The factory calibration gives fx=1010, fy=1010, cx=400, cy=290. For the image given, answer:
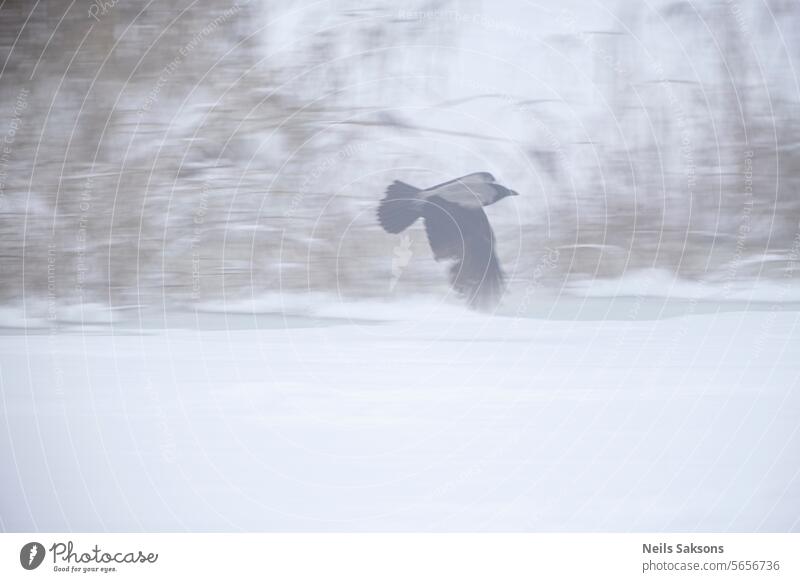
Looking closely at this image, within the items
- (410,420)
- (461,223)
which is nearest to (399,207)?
(461,223)

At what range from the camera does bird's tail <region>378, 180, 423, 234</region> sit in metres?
2.34

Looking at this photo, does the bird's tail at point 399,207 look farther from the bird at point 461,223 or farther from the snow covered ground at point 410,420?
the snow covered ground at point 410,420

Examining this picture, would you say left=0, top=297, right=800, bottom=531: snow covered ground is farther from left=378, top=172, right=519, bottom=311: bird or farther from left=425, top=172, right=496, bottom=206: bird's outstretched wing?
left=425, top=172, right=496, bottom=206: bird's outstretched wing

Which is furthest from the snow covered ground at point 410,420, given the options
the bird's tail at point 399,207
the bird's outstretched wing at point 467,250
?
the bird's tail at point 399,207

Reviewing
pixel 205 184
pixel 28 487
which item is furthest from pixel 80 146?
→ pixel 28 487

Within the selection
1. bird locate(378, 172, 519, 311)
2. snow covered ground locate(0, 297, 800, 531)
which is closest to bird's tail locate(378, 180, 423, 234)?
bird locate(378, 172, 519, 311)

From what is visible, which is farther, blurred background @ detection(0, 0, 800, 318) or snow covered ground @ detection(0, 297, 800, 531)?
blurred background @ detection(0, 0, 800, 318)

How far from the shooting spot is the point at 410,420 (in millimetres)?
2240

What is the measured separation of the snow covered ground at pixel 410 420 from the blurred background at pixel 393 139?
3.9 inches

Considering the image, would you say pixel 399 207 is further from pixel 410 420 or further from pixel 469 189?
pixel 410 420

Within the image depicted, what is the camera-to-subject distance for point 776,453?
7.14 feet

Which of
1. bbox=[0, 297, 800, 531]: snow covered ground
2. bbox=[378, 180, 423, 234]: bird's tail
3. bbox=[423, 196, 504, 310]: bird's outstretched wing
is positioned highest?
bbox=[378, 180, 423, 234]: bird's tail

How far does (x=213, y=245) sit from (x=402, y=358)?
51 cm

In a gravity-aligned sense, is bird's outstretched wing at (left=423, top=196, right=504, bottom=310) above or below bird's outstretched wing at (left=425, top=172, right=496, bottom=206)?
below
